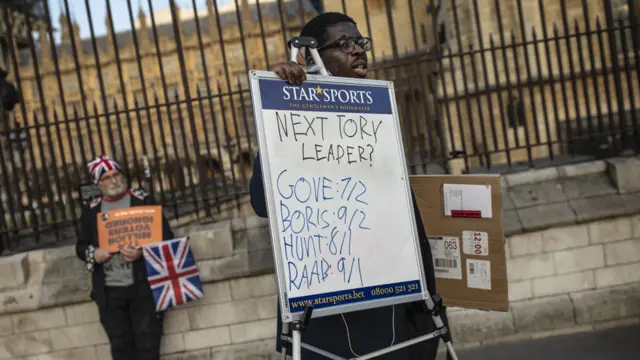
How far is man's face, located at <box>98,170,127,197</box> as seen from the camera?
4.01m

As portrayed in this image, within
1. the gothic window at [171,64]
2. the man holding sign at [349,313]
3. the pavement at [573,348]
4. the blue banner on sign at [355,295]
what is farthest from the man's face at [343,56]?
the gothic window at [171,64]

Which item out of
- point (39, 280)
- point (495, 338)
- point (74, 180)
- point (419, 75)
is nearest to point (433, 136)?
point (419, 75)

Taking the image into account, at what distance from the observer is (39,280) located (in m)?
4.66

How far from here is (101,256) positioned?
3906 mm

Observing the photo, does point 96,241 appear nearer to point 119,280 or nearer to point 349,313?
point 119,280

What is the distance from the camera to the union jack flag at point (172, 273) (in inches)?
155

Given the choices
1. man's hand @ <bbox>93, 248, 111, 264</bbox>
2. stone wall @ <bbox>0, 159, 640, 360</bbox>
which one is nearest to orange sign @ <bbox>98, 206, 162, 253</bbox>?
man's hand @ <bbox>93, 248, 111, 264</bbox>

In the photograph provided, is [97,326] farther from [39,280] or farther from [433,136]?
[433,136]

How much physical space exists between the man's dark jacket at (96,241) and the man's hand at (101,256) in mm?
84

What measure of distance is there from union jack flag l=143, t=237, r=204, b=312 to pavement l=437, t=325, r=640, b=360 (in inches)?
81.3

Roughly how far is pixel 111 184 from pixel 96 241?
0.43 metres

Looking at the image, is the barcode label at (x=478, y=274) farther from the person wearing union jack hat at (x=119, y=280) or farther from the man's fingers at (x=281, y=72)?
the person wearing union jack hat at (x=119, y=280)

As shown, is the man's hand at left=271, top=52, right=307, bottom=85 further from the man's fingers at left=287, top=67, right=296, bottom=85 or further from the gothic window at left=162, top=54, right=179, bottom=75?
the gothic window at left=162, top=54, right=179, bottom=75

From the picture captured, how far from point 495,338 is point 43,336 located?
371 centimetres
